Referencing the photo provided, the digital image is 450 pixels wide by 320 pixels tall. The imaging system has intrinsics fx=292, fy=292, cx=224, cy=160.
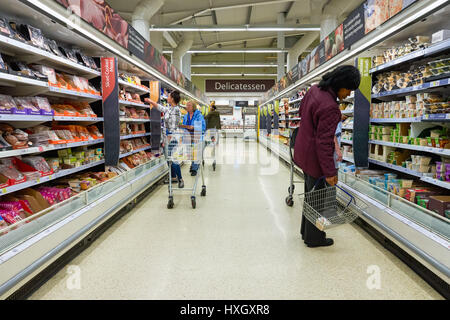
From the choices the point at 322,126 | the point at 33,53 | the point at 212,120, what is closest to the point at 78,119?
the point at 33,53

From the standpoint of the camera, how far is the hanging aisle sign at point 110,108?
380cm

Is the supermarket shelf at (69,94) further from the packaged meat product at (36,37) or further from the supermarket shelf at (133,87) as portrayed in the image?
the supermarket shelf at (133,87)

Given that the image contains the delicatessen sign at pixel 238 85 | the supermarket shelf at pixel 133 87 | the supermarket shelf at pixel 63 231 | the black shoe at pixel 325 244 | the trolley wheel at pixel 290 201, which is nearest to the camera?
the supermarket shelf at pixel 63 231

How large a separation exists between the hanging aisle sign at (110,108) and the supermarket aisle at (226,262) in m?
0.87

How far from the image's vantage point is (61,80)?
3.13 metres

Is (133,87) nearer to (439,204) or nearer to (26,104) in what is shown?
(26,104)

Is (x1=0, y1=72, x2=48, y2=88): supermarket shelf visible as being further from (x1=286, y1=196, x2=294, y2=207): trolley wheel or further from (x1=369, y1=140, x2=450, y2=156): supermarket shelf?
(x1=369, y1=140, x2=450, y2=156): supermarket shelf

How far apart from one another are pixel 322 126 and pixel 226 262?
4.41 feet

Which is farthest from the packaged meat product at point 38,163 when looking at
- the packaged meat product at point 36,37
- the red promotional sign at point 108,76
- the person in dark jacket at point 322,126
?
the person in dark jacket at point 322,126

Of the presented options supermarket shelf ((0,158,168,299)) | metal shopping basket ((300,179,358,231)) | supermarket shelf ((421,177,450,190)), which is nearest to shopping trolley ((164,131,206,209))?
supermarket shelf ((0,158,168,299))

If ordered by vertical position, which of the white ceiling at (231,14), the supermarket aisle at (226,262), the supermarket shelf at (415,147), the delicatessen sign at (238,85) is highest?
the white ceiling at (231,14)

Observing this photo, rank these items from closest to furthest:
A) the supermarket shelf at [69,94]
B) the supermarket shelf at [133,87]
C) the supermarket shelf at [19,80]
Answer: the supermarket shelf at [19,80] → the supermarket shelf at [69,94] → the supermarket shelf at [133,87]

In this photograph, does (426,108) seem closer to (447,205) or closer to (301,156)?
(447,205)
